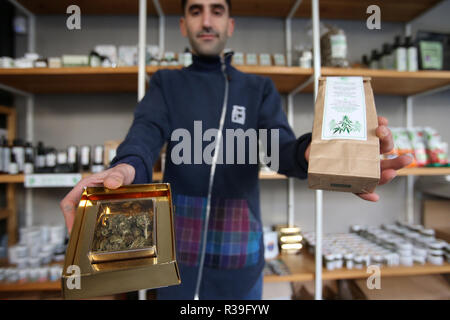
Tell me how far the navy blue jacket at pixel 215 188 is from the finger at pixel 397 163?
301 millimetres

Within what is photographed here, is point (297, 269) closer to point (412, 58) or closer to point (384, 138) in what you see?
Result: point (384, 138)

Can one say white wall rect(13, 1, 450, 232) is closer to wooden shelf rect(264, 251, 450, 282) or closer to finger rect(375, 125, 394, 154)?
wooden shelf rect(264, 251, 450, 282)

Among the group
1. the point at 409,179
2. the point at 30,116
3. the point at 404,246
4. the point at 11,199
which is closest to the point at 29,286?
the point at 11,199

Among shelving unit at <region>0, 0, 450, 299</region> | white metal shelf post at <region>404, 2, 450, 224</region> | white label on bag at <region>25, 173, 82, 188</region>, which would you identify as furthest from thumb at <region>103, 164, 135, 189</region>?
white metal shelf post at <region>404, 2, 450, 224</region>

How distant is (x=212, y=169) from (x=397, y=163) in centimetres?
46

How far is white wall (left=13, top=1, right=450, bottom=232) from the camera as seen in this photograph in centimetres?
136

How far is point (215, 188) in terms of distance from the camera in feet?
2.52

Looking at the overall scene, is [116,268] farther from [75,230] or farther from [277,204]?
[277,204]

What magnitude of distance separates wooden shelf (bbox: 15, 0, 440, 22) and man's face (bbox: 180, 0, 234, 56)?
59 cm

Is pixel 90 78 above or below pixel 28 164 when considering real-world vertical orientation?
above

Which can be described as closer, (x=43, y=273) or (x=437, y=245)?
(x=43, y=273)
